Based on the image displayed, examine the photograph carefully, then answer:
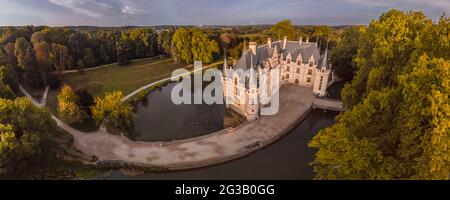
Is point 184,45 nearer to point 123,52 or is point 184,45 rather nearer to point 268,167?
point 123,52

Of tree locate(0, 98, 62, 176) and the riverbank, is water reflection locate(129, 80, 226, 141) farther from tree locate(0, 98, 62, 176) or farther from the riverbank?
tree locate(0, 98, 62, 176)

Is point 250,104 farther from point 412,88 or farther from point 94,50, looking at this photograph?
point 94,50

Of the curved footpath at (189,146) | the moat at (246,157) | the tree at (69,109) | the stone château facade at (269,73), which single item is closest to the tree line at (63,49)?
the tree at (69,109)

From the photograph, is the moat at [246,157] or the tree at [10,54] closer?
the moat at [246,157]

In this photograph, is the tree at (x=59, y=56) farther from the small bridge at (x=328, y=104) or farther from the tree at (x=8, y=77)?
the small bridge at (x=328, y=104)

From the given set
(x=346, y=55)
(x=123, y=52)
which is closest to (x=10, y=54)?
(x=123, y=52)

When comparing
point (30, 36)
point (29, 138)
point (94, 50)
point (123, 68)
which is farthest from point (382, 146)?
point (30, 36)
